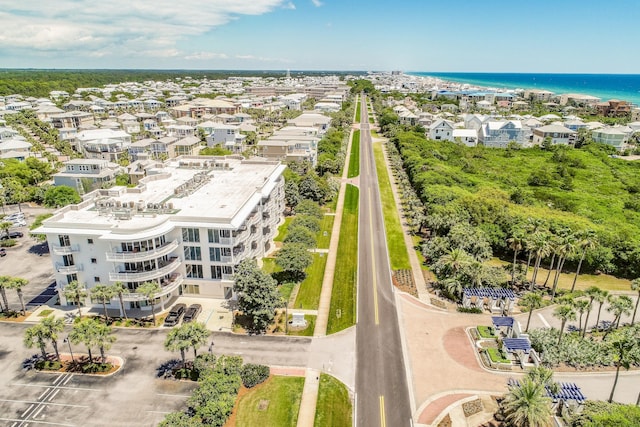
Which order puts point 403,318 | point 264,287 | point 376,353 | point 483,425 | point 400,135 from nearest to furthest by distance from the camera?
1. point 483,425
2. point 376,353
3. point 264,287
4. point 403,318
5. point 400,135

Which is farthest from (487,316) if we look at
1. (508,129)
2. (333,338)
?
(508,129)

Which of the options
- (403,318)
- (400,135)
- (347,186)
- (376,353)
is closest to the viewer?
(376,353)

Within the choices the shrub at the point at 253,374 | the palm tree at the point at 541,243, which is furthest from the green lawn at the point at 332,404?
the palm tree at the point at 541,243

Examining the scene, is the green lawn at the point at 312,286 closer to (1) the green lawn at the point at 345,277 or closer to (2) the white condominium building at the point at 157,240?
(1) the green lawn at the point at 345,277

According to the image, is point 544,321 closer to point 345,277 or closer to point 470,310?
point 470,310

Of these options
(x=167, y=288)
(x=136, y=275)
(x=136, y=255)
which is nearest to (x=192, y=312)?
(x=167, y=288)

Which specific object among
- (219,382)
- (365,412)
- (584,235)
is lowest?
(365,412)

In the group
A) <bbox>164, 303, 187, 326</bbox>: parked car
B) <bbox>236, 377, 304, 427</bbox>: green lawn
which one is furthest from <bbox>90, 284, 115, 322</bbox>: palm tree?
<bbox>236, 377, 304, 427</bbox>: green lawn

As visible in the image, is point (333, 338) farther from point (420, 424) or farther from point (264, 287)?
point (420, 424)
